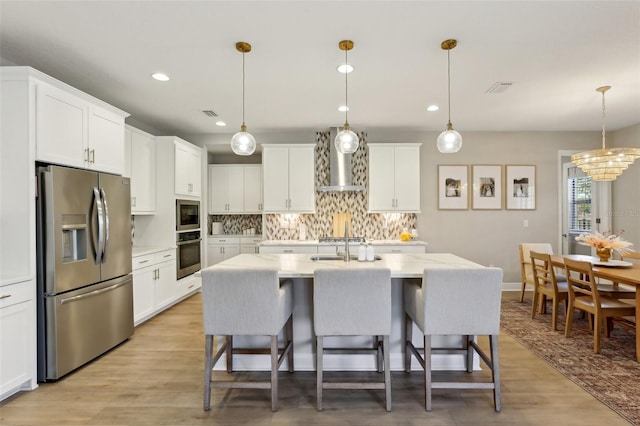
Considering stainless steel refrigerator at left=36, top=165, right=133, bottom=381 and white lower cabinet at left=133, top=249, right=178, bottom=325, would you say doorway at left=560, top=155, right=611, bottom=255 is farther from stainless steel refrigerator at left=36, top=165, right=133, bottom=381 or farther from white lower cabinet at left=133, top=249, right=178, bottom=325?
stainless steel refrigerator at left=36, top=165, right=133, bottom=381

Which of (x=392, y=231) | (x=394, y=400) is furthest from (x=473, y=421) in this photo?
(x=392, y=231)

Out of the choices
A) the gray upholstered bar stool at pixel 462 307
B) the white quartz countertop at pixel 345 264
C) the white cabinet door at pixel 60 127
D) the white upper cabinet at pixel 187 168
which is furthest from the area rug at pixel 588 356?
the white upper cabinet at pixel 187 168

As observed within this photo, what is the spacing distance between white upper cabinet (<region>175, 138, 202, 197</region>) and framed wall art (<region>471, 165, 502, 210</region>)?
443 centimetres

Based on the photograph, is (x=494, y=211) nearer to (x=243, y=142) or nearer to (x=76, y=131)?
(x=243, y=142)

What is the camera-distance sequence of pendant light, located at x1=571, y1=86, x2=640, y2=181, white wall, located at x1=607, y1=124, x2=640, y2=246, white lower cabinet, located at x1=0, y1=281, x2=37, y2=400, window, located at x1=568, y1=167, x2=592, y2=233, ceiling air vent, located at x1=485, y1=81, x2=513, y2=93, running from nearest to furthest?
white lower cabinet, located at x1=0, y1=281, x2=37, y2=400 < ceiling air vent, located at x1=485, y1=81, x2=513, y2=93 < pendant light, located at x1=571, y1=86, x2=640, y2=181 < white wall, located at x1=607, y1=124, x2=640, y2=246 < window, located at x1=568, y1=167, x2=592, y2=233

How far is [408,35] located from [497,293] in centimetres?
193

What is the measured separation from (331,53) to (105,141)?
7.38 ft

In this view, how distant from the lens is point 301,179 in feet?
17.8

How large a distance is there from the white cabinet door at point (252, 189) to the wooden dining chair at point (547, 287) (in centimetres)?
424

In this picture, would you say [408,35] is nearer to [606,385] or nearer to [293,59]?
[293,59]

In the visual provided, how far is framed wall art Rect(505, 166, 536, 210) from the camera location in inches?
225

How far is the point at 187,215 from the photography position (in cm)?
507

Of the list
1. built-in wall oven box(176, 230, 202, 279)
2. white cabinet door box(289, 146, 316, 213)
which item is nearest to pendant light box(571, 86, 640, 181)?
white cabinet door box(289, 146, 316, 213)

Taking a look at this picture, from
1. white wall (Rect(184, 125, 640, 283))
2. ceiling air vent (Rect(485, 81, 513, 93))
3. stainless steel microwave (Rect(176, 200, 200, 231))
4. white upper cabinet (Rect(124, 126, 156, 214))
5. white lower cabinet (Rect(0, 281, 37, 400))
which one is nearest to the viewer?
white lower cabinet (Rect(0, 281, 37, 400))
